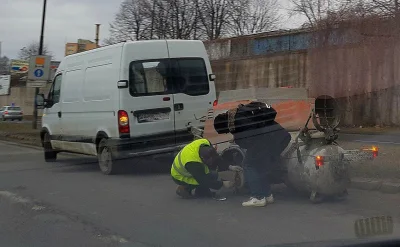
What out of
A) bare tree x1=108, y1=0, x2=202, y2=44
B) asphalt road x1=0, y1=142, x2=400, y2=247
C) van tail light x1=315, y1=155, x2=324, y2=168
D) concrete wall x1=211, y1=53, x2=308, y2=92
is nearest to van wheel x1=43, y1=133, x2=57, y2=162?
asphalt road x1=0, y1=142, x2=400, y2=247

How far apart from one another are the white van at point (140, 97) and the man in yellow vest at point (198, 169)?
226 cm

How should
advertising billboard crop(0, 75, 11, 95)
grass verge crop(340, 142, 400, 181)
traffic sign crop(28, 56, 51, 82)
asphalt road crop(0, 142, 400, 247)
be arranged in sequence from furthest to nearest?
advertising billboard crop(0, 75, 11, 95)
traffic sign crop(28, 56, 51, 82)
grass verge crop(340, 142, 400, 181)
asphalt road crop(0, 142, 400, 247)

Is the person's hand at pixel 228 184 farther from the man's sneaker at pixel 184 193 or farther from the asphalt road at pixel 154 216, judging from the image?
the man's sneaker at pixel 184 193

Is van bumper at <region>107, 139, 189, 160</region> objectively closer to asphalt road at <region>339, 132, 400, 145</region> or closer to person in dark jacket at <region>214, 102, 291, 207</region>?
person in dark jacket at <region>214, 102, 291, 207</region>

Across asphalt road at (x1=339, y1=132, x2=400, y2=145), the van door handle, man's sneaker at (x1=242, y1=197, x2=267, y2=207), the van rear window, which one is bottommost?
man's sneaker at (x1=242, y1=197, x2=267, y2=207)

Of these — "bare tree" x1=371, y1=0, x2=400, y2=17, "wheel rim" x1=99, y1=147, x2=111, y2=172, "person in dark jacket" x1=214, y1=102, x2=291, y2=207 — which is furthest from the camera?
"bare tree" x1=371, y1=0, x2=400, y2=17

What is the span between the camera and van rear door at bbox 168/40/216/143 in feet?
34.7

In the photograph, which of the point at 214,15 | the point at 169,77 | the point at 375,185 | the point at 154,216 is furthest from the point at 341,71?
the point at 214,15

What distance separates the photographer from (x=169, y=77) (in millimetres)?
10594

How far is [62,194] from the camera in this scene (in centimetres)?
884

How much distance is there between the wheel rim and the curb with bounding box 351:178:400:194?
4428 millimetres

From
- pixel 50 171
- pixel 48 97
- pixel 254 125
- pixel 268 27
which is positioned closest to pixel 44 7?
pixel 48 97

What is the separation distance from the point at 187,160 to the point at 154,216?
110 centimetres

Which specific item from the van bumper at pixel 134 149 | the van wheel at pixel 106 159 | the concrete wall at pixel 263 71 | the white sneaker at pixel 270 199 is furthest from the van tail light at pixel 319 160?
the concrete wall at pixel 263 71
